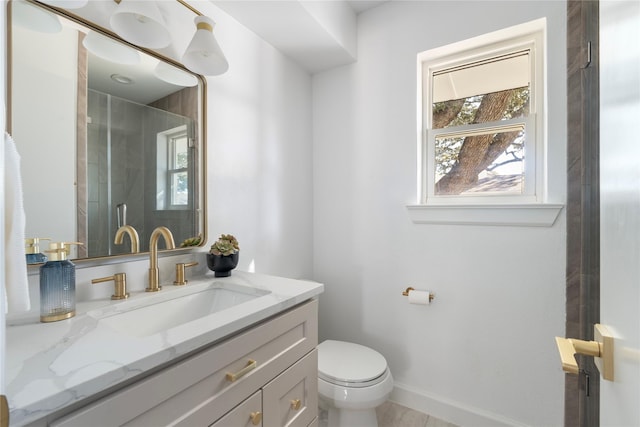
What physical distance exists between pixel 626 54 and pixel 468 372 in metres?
1.70

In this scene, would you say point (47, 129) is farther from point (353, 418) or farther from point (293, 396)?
point (353, 418)

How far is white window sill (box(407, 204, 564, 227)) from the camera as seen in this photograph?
1.41 metres

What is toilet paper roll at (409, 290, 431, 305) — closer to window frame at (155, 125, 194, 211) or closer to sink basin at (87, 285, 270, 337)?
sink basin at (87, 285, 270, 337)

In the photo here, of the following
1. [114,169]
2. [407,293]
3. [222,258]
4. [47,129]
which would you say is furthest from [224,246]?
[407,293]

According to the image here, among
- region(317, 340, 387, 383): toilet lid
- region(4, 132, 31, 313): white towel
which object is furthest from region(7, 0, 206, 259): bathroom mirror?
region(317, 340, 387, 383): toilet lid

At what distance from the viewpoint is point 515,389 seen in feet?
5.00

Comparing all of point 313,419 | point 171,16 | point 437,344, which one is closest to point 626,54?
point 313,419

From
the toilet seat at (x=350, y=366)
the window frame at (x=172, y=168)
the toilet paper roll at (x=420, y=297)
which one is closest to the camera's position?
the window frame at (x=172, y=168)

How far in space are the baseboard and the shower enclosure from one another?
5.17 ft

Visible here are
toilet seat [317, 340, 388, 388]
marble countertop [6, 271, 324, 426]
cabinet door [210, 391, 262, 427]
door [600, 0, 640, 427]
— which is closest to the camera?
door [600, 0, 640, 427]

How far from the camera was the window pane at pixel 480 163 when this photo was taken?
5.26ft

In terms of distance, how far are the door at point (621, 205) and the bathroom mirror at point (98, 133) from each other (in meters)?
1.36

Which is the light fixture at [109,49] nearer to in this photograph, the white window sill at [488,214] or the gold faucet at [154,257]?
the gold faucet at [154,257]

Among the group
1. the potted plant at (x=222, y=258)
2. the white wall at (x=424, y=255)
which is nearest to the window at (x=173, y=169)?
the potted plant at (x=222, y=258)
